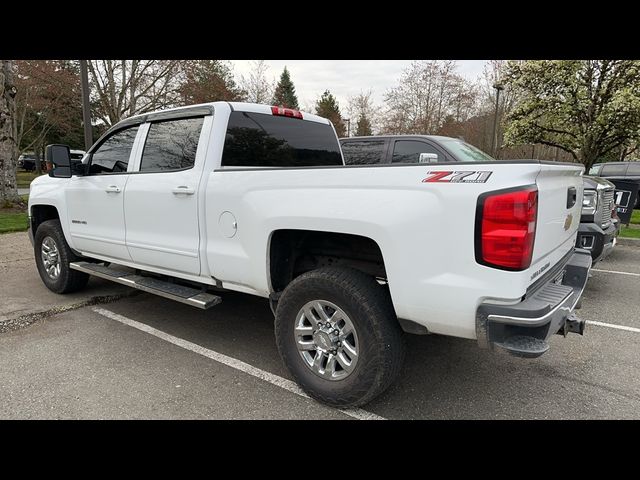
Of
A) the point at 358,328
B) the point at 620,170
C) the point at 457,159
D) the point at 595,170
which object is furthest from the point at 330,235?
the point at 595,170

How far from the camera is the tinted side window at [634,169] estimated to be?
45.1 ft

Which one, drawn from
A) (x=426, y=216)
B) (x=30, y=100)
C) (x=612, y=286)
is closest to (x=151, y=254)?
(x=426, y=216)

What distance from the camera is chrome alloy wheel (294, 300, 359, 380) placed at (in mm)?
2699

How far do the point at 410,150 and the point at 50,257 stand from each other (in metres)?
5.10

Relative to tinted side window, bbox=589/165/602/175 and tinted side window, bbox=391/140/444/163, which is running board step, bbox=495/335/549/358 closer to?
tinted side window, bbox=391/140/444/163

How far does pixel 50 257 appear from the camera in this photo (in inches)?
206

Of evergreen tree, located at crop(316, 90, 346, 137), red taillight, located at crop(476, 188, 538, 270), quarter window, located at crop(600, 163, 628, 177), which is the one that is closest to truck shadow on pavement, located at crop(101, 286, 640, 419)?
red taillight, located at crop(476, 188, 538, 270)

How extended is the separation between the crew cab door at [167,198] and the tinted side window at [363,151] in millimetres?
3283

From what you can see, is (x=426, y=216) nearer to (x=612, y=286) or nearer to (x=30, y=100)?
(x=612, y=286)

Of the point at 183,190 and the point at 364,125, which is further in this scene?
the point at 364,125

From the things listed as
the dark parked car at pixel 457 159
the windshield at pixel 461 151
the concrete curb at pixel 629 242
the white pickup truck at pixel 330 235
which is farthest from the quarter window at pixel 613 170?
the white pickup truck at pixel 330 235

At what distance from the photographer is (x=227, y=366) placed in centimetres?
337

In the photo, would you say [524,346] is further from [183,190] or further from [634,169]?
[634,169]

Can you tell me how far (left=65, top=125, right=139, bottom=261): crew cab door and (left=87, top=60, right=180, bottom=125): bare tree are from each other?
A: 1453 centimetres
